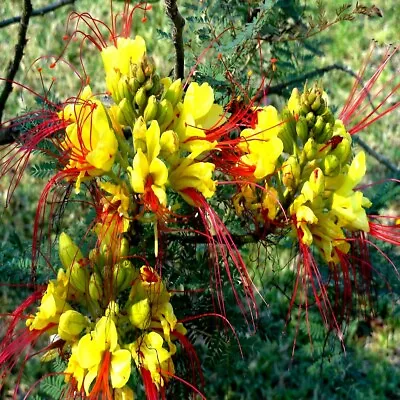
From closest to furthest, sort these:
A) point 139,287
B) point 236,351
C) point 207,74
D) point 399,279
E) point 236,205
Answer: point 139,287, point 236,205, point 207,74, point 236,351, point 399,279

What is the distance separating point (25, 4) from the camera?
7.20ft

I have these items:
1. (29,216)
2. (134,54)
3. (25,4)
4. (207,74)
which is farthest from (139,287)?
(29,216)

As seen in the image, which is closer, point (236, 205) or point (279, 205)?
point (279, 205)

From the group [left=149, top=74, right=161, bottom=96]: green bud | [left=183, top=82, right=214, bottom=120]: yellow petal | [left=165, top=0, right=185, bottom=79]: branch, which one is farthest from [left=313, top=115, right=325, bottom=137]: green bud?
[left=165, top=0, right=185, bottom=79]: branch

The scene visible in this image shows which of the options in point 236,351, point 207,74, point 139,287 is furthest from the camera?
point 236,351

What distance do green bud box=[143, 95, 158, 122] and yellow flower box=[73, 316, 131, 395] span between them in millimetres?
390

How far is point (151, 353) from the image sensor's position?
151 cm

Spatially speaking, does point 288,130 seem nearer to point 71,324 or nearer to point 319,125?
point 319,125

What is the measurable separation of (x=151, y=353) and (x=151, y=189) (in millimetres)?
326

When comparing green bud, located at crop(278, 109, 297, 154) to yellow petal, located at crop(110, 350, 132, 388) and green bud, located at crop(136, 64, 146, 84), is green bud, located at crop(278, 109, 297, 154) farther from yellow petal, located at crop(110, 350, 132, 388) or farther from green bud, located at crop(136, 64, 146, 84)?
yellow petal, located at crop(110, 350, 132, 388)

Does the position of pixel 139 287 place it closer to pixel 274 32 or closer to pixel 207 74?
pixel 207 74

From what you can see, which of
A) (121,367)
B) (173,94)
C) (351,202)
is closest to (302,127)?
(351,202)

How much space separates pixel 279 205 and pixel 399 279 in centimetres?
91

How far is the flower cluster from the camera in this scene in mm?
1459
